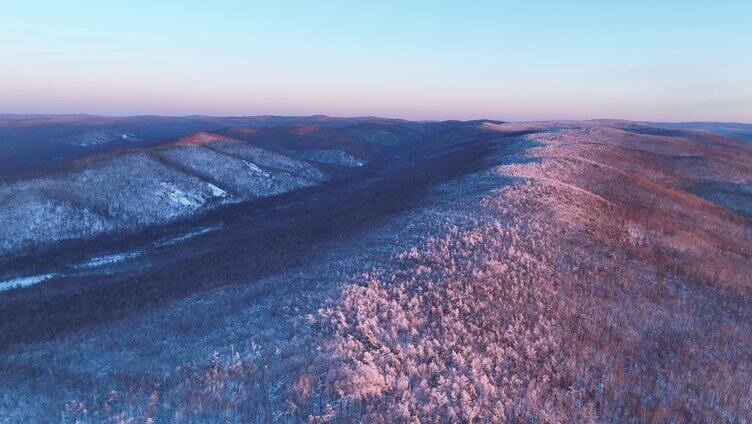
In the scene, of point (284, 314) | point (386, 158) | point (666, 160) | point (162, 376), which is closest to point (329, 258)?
point (284, 314)

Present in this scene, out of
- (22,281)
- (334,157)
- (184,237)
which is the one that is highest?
(334,157)

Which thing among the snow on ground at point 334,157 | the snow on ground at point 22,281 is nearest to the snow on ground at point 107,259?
the snow on ground at point 22,281

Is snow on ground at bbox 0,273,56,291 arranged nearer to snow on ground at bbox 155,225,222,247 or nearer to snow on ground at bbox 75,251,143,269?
snow on ground at bbox 75,251,143,269

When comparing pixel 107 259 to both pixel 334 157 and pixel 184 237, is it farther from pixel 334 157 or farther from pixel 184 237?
pixel 334 157

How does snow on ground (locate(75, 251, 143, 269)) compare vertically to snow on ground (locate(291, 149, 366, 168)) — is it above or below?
below

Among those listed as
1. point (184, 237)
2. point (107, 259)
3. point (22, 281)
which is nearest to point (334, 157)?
point (184, 237)

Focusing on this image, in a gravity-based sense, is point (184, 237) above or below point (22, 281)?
above

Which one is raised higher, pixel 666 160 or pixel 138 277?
pixel 666 160

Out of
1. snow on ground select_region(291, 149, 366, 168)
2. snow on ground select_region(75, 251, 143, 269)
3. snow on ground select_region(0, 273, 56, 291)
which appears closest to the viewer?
snow on ground select_region(0, 273, 56, 291)

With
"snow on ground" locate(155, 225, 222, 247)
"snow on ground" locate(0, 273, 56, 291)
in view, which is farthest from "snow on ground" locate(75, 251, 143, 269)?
"snow on ground" locate(155, 225, 222, 247)

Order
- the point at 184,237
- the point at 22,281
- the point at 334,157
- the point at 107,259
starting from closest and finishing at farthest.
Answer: the point at 22,281
the point at 107,259
the point at 184,237
the point at 334,157

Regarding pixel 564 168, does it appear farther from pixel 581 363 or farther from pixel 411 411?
pixel 411 411
